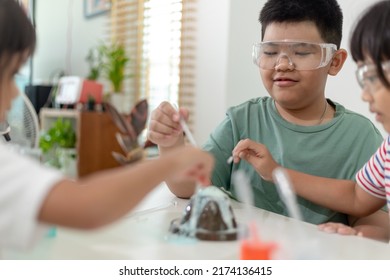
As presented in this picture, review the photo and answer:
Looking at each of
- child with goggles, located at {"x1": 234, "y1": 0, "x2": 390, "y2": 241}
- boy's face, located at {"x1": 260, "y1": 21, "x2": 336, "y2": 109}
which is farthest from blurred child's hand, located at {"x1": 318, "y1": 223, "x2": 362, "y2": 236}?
boy's face, located at {"x1": 260, "y1": 21, "x2": 336, "y2": 109}

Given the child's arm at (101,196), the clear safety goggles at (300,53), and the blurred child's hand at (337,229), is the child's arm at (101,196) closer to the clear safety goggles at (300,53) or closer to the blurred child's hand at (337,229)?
the blurred child's hand at (337,229)

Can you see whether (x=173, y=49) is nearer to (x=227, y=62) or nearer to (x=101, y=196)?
(x=227, y=62)

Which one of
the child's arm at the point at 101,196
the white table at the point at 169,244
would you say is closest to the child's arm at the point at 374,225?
the white table at the point at 169,244

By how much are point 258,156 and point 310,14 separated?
0.27m

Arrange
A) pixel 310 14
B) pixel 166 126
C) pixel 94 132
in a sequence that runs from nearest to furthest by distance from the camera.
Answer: pixel 166 126, pixel 310 14, pixel 94 132

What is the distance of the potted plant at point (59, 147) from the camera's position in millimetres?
528

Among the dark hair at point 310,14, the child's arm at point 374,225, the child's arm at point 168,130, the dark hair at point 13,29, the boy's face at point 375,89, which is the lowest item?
the child's arm at point 374,225

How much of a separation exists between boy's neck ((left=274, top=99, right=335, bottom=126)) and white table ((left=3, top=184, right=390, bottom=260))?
0.31 meters

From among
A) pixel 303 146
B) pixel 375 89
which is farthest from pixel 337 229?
pixel 303 146

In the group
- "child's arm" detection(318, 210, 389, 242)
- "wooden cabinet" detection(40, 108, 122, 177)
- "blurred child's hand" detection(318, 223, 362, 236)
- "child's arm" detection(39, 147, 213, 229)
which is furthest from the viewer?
"wooden cabinet" detection(40, 108, 122, 177)

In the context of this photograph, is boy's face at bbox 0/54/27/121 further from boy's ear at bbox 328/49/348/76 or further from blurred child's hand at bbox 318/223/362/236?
boy's ear at bbox 328/49/348/76

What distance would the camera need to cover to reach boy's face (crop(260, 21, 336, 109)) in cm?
67

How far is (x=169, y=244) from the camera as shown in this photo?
1.31 feet
